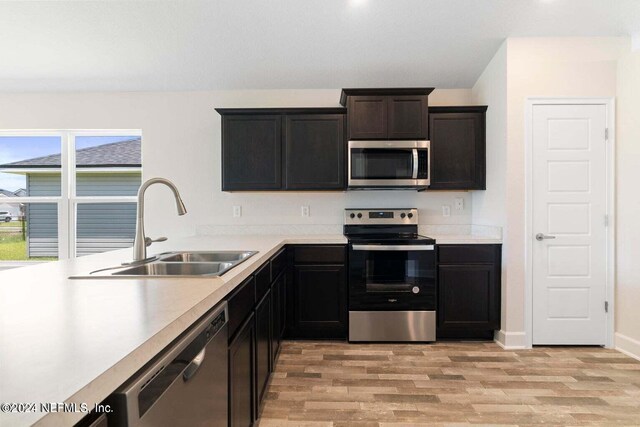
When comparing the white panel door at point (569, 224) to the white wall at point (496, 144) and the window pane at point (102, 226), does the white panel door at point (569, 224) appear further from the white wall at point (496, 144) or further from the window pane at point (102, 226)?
the window pane at point (102, 226)

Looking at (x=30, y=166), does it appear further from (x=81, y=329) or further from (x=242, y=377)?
(x=81, y=329)

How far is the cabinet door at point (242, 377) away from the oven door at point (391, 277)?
1502mm

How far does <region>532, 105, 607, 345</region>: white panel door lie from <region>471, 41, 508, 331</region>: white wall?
236mm

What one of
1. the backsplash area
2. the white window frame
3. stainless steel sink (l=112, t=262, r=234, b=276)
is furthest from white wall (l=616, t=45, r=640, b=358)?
the white window frame

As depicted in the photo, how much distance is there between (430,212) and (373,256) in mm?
990

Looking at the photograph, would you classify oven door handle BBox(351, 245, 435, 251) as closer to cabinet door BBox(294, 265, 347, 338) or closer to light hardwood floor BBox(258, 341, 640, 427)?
cabinet door BBox(294, 265, 347, 338)

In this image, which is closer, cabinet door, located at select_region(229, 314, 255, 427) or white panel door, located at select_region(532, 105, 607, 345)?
cabinet door, located at select_region(229, 314, 255, 427)

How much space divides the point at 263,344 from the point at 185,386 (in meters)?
1.10

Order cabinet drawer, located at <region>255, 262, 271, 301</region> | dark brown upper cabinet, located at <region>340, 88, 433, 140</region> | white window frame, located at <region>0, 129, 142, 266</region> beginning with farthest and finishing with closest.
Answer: white window frame, located at <region>0, 129, 142, 266</region> < dark brown upper cabinet, located at <region>340, 88, 433, 140</region> < cabinet drawer, located at <region>255, 262, 271, 301</region>

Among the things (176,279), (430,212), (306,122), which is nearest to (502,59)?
(430,212)

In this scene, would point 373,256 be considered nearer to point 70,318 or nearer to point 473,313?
point 473,313

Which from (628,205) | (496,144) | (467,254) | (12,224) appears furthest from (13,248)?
(628,205)

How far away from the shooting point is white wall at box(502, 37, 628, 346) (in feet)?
9.47

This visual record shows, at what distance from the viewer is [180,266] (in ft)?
5.79
